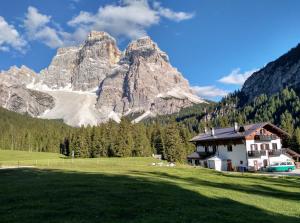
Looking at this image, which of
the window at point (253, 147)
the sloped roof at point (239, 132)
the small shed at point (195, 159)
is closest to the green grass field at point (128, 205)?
→ the window at point (253, 147)

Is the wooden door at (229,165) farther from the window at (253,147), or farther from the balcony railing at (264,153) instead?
the window at (253,147)

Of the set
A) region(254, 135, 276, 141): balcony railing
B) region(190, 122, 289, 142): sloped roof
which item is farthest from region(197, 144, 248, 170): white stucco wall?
region(254, 135, 276, 141): balcony railing

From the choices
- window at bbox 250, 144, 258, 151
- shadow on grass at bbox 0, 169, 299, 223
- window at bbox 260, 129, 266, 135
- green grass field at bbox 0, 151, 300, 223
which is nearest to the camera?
shadow on grass at bbox 0, 169, 299, 223

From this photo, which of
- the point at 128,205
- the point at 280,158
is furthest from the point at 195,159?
the point at 128,205

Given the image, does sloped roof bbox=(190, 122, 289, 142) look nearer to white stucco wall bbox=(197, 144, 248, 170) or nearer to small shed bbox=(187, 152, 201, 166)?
white stucco wall bbox=(197, 144, 248, 170)

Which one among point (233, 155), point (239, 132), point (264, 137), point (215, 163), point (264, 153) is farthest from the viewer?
point (239, 132)

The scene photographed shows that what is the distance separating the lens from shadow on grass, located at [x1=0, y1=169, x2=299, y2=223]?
1850cm

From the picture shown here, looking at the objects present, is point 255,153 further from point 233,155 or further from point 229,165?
point 229,165

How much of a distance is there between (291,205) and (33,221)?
20657 millimetres

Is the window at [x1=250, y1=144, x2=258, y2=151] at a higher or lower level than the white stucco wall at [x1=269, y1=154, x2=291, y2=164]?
higher

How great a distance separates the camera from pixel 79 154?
147 metres

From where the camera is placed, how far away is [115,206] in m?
21.4

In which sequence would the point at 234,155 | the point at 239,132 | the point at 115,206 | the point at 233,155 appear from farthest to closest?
the point at 239,132 < the point at 233,155 < the point at 234,155 < the point at 115,206

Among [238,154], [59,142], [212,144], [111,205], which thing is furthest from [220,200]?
[59,142]
